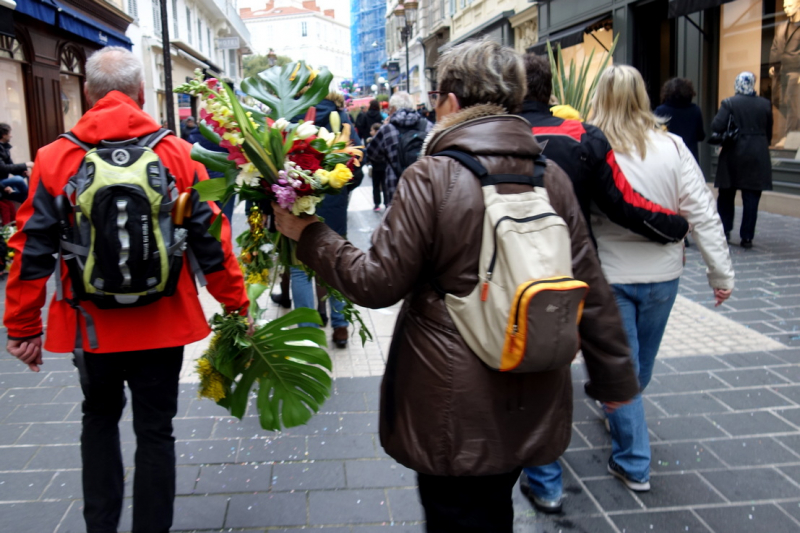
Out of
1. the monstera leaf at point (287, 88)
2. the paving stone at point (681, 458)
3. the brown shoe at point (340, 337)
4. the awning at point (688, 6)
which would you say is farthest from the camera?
the awning at point (688, 6)

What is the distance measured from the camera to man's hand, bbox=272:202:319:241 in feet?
7.25

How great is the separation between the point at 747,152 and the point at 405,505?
7.31 meters

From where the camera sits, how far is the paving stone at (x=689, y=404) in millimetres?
4184

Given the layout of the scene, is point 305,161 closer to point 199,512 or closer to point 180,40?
point 199,512

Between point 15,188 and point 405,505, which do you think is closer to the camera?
point 405,505

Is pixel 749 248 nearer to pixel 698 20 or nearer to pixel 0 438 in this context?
pixel 698 20

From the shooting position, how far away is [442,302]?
205cm

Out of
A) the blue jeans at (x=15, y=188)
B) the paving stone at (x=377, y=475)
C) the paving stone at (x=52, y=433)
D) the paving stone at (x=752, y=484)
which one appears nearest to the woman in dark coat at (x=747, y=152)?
the paving stone at (x=752, y=484)

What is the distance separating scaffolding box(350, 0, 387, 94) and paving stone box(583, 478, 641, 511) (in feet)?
315

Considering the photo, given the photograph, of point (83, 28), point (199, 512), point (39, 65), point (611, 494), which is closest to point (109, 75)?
point (199, 512)

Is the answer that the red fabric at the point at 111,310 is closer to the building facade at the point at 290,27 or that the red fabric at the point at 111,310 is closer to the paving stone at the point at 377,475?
the paving stone at the point at 377,475

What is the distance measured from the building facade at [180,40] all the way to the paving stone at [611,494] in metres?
12.8

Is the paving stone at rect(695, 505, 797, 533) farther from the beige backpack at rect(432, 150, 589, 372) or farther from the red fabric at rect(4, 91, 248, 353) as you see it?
the red fabric at rect(4, 91, 248, 353)

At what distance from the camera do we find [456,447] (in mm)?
2039
